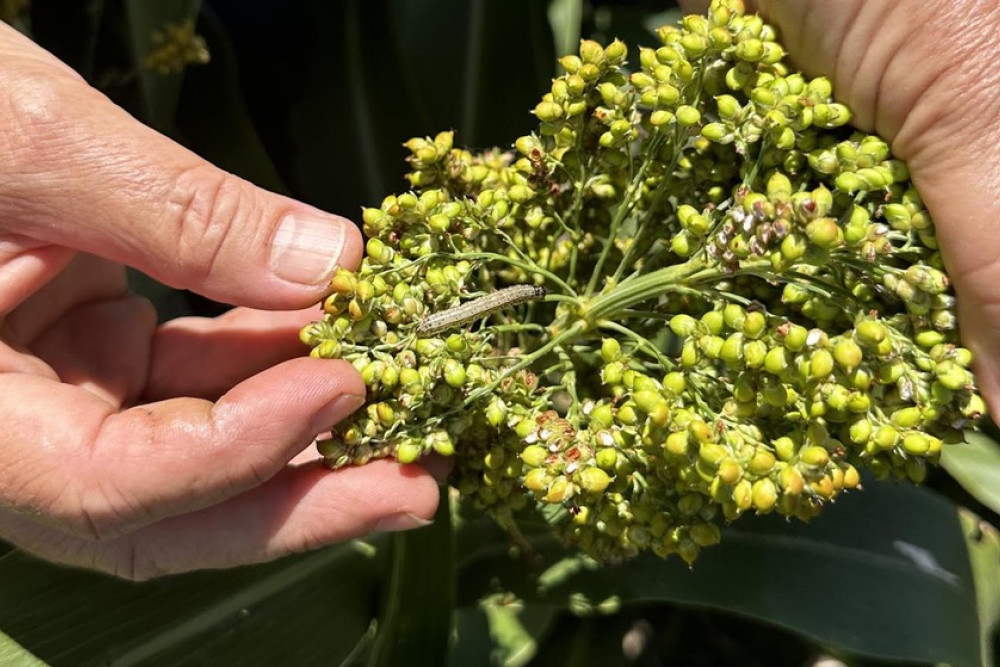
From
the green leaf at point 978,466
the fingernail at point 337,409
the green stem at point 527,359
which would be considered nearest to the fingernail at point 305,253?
the fingernail at point 337,409

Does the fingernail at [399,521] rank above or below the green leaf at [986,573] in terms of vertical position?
below

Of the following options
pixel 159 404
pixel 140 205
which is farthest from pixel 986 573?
pixel 140 205

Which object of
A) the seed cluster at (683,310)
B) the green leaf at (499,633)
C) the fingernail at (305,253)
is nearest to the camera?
the seed cluster at (683,310)

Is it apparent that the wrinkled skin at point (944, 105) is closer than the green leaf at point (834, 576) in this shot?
Yes

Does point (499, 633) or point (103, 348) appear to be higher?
point (103, 348)

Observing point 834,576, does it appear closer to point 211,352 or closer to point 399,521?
point 399,521

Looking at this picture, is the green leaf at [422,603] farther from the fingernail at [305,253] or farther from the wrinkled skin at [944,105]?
the wrinkled skin at [944,105]

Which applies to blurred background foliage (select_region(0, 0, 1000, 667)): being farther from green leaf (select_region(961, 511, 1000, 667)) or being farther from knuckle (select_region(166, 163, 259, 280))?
knuckle (select_region(166, 163, 259, 280))

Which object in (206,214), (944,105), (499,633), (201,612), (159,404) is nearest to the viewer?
(944,105)
